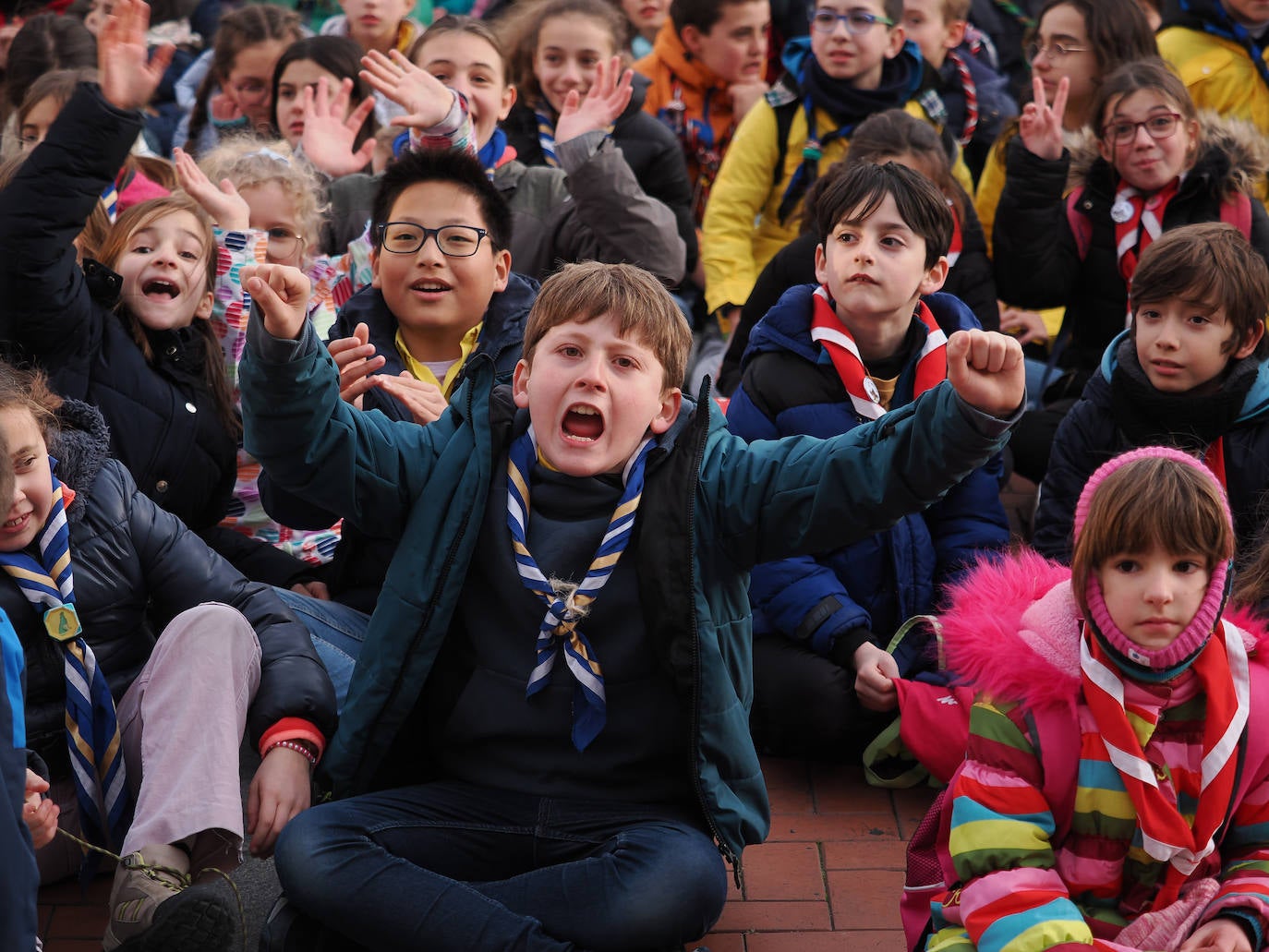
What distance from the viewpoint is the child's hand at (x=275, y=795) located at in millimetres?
2984

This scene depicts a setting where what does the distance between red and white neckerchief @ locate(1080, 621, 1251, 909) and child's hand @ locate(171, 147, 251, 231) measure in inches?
113

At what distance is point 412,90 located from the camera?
14.5ft

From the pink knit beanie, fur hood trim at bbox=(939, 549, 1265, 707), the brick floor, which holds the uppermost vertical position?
the pink knit beanie

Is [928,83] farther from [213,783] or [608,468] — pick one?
[213,783]

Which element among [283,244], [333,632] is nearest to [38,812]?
[333,632]

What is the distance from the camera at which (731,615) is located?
2.91 metres

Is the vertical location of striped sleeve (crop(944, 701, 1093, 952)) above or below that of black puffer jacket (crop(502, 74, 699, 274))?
below

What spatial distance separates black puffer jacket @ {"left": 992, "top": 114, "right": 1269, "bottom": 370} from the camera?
15.6 ft

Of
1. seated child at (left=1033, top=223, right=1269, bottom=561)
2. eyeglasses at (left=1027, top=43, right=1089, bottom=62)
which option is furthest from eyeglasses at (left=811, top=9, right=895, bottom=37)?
seated child at (left=1033, top=223, right=1269, bottom=561)

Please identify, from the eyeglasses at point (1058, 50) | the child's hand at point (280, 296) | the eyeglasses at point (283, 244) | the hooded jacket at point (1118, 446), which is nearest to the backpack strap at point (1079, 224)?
the eyeglasses at point (1058, 50)

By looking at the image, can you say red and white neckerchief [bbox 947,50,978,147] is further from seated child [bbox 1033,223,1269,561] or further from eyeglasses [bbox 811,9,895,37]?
seated child [bbox 1033,223,1269,561]

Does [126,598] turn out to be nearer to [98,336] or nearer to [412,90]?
[98,336]

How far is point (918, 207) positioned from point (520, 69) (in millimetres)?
2578

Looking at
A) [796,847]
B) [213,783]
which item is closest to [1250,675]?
[796,847]
